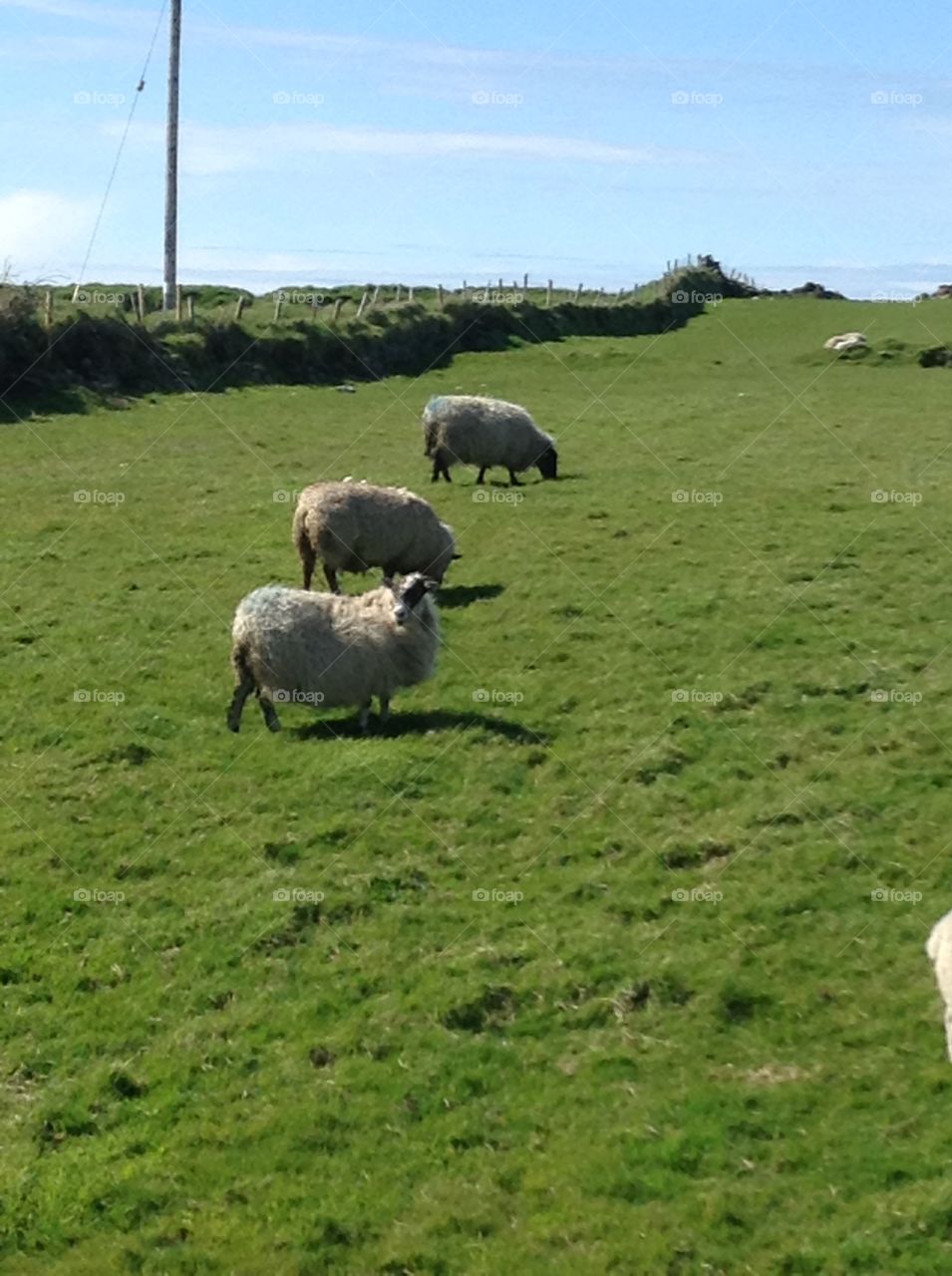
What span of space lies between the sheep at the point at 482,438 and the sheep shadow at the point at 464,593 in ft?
25.6

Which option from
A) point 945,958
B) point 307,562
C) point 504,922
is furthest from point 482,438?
point 945,958

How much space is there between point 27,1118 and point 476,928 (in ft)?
13.1

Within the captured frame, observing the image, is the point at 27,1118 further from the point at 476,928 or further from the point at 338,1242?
the point at 476,928

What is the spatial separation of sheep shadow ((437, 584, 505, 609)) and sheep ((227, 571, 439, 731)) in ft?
12.2

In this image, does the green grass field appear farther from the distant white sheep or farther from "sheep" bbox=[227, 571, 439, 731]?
the distant white sheep

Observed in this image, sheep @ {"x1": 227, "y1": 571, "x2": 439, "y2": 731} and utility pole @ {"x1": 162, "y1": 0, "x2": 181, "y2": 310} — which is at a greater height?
utility pole @ {"x1": 162, "y1": 0, "x2": 181, "y2": 310}

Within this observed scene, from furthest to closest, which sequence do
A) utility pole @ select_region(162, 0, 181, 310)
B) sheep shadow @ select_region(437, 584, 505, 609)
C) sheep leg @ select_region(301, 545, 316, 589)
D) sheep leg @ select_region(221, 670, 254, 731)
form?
utility pole @ select_region(162, 0, 181, 310), sheep leg @ select_region(301, 545, 316, 589), sheep shadow @ select_region(437, 584, 505, 609), sheep leg @ select_region(221, 670, 254, 731)

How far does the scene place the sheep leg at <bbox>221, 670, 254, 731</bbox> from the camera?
16.8 m

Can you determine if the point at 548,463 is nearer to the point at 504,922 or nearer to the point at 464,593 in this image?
the point at 464,593

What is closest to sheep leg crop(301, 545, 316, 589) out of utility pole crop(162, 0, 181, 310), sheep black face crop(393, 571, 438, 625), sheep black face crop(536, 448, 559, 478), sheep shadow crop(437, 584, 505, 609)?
sheep shadow crop(437, 584, 505, 609)

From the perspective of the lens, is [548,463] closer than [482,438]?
No

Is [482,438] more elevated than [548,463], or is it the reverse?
[482,438]

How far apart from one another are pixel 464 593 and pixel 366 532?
1.74m

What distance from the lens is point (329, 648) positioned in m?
16.6
